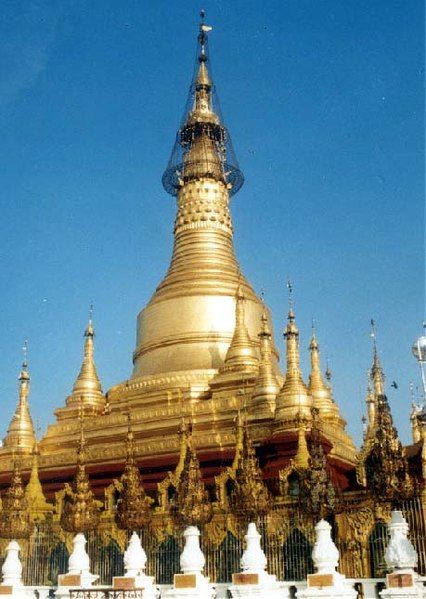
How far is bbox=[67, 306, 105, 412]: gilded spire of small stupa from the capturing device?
110 ft

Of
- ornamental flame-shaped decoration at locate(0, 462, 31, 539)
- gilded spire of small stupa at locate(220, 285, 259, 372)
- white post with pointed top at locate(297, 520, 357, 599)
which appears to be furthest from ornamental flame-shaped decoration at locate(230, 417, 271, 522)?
gilded spire of small stupa at locate(220, 285, 259, 372)

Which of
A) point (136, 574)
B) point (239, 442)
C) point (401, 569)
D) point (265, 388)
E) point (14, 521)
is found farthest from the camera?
point (265, 388)

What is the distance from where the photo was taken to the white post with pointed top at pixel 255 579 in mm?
15883

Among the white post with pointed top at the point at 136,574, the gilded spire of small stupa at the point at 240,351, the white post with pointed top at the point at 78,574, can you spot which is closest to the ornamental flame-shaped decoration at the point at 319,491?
the white post with pointed top at the point at 136,574

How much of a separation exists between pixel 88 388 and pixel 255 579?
19465mm

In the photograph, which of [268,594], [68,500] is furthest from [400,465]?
[68,500]

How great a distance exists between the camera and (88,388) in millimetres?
34375

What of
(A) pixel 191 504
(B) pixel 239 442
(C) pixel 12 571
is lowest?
(C) pixel 12 571

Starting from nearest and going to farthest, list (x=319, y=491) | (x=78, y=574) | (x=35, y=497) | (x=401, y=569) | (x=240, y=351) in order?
(x=401, y=569)
(x=319, y=491)
(x=78, y=574)
(x=35, y=497)
(x=240, y=351)

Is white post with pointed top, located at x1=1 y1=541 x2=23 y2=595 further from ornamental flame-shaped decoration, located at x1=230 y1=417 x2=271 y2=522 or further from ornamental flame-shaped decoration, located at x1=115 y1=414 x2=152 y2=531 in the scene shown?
ornamental flame-shaped decoration, located at x1=230 y1=417 x2=271 y2=522

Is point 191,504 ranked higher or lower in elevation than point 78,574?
higher

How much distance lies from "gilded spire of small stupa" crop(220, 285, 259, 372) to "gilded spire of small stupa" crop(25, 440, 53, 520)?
7.85 meters

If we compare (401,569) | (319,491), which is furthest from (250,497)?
(401,569)

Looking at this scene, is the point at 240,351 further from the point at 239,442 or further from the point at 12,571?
the point at 12,571
